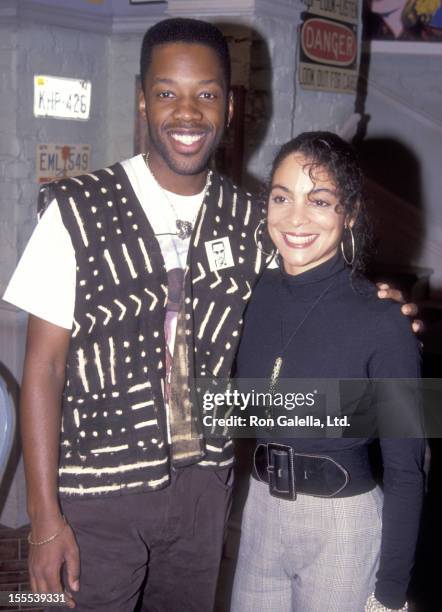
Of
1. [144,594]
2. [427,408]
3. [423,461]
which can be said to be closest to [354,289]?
[423,461]

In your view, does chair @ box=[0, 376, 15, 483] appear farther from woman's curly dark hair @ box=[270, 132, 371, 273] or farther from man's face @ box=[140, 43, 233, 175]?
woman's curly dark hair @ box=[270, 132, 371, 273]

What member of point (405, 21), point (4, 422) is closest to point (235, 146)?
point (4, 422)

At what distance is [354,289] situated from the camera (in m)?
1.59

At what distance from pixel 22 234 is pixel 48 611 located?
1.92 metres

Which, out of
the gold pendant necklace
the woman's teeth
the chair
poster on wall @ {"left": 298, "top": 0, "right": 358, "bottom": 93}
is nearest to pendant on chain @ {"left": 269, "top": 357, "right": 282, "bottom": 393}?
the gold pendant necklace

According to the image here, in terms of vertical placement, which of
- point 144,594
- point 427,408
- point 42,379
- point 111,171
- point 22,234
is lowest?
point 427,408

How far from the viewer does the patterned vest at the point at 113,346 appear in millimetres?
1538

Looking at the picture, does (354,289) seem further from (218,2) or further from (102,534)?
(218,2)

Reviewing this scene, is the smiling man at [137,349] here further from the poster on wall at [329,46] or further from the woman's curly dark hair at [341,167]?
the poster on wall at [329,46]

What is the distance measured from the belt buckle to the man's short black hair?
821 millimetres

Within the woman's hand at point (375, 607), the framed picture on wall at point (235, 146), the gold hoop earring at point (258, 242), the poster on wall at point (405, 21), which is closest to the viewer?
the woman's hand at point (375, 607)

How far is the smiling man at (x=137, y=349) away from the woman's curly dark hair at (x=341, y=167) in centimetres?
22

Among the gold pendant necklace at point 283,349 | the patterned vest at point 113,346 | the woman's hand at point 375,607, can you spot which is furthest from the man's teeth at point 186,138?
the woman's hand at point 375,607

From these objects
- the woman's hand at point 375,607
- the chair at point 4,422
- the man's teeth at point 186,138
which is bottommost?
the woman's hand at point 375,607
